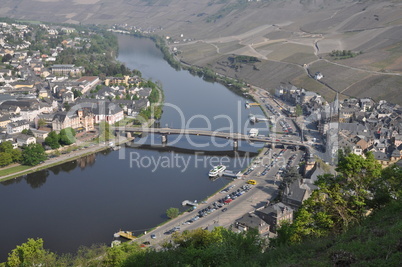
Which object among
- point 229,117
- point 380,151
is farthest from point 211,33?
point 380,151

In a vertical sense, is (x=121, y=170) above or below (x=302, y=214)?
below

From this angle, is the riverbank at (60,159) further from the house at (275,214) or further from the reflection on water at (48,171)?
the house at (275,214)

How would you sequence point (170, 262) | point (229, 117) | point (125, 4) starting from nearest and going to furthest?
point (170, 262) < point (229, 117) < point (125, 4)

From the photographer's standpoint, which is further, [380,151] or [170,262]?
[380,151]

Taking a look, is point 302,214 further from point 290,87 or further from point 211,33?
point 211,33

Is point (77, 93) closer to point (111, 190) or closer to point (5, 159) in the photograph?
point (5, 159)

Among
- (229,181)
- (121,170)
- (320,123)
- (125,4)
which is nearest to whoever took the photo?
(229,181)

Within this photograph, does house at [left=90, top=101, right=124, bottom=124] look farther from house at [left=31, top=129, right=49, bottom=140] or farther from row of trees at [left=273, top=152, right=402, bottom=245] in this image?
row of trees at [left=273, top=152, right=402, bottom=245]
